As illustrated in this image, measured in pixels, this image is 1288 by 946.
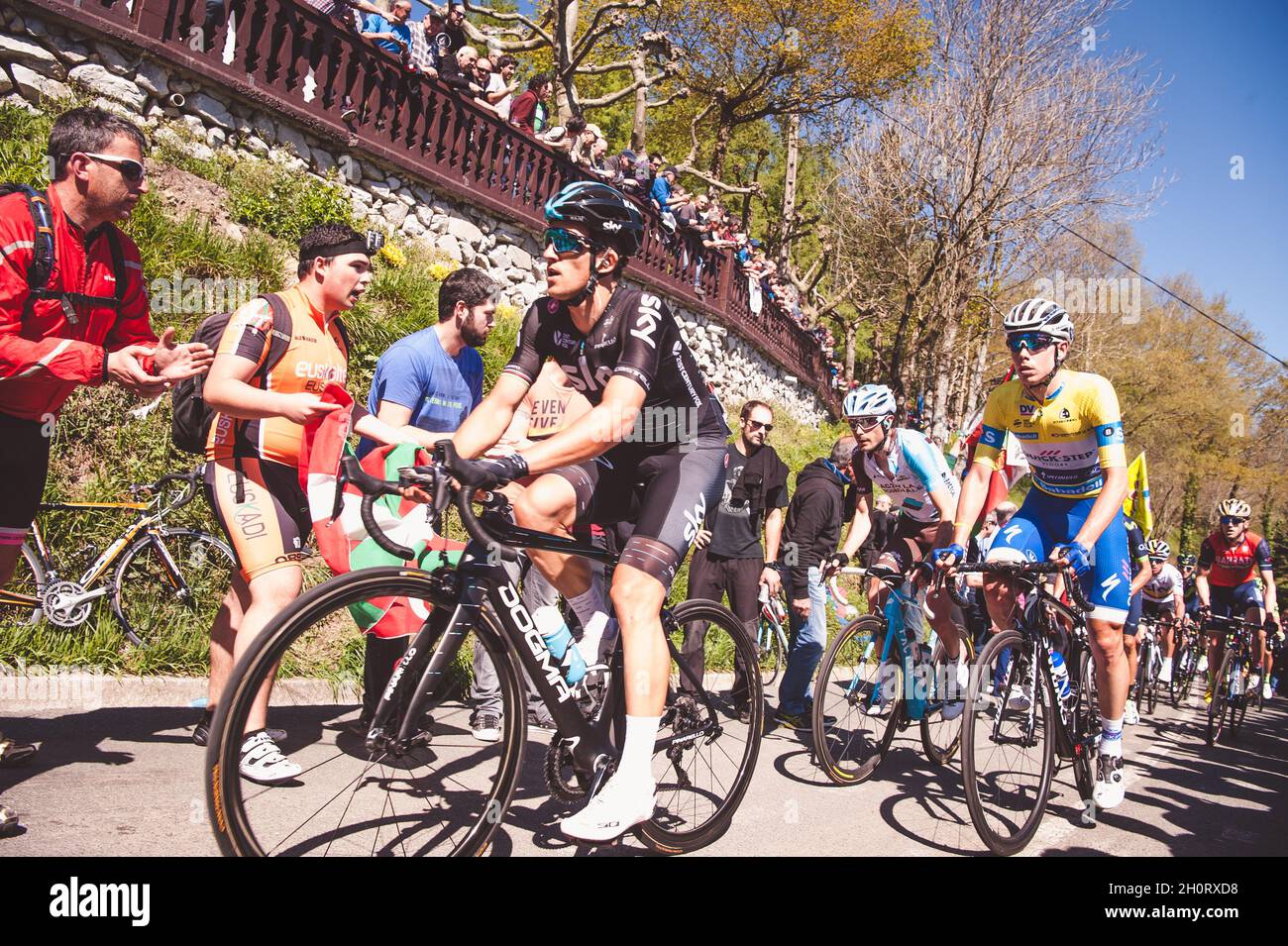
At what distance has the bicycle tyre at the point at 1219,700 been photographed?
9234mm

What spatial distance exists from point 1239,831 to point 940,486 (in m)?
2.63

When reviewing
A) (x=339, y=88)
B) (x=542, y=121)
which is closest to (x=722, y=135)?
(x=542, y=121)

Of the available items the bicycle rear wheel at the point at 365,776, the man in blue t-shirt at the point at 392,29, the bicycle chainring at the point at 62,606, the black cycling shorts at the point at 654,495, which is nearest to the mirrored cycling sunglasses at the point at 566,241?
the black cycling shorts at the point at 654,495

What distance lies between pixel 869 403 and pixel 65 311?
4482 millimetres

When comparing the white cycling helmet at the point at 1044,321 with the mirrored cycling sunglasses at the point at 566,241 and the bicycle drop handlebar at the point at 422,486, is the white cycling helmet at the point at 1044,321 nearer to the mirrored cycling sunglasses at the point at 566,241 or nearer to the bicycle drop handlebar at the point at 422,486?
the mirrored cycling sunglasses at the point at 566,241

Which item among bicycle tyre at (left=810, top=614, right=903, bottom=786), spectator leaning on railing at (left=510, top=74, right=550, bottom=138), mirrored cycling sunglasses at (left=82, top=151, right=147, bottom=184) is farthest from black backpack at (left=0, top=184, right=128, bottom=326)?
spectator leaning on railing at (left=510, top=74, right=550, bottom=138)

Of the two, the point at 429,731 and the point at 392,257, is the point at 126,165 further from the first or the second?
the point at 392,257

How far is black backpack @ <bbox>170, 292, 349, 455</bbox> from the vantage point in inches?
164

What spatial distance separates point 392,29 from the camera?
10.9 m

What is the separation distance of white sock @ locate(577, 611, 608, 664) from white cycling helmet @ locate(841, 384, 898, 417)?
2.91 meters

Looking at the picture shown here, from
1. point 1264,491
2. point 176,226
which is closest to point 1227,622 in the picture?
point 176,226

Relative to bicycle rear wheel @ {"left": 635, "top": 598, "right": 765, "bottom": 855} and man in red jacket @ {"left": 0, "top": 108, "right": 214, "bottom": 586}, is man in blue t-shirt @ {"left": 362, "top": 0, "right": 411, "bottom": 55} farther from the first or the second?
bicycle rear wheel @ {"left": 635, "top": 598, "right": 765, "bottom": 855}

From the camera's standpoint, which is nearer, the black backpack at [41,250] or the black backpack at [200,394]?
Answer: the black backpack at [41,250]

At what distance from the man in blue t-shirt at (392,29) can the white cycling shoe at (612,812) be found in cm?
996
